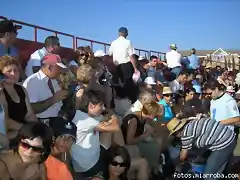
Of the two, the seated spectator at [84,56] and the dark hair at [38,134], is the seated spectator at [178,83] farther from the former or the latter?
the dark hair at [38,134]

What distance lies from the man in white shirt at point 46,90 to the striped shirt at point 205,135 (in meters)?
1.80

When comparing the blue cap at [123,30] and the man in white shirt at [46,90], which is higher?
the blue cap at [123,30]

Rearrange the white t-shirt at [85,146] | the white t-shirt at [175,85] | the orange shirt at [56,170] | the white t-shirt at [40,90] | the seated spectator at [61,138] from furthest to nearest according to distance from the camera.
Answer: the white t-shirt at [175,85] → the white t-shirt at [40,90] → the white t-shirt at [85,146] → the seated spectator at [61,138] → the orange shirt at [56,170]

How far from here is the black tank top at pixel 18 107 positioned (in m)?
3.98

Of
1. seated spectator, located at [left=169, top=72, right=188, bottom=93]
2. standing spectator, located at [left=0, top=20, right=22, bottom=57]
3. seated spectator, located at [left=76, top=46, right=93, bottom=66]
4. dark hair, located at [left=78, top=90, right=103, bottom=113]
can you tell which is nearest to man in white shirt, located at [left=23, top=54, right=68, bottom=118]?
dark hair, located at [left=78, top=90, right=103, bottom=113]

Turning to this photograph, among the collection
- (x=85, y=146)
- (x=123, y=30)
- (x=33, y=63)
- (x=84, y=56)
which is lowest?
(x=85, y=146)

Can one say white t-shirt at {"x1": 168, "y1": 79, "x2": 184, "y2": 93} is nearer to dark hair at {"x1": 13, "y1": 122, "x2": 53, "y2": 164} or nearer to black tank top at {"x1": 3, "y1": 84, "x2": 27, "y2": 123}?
black tank top at {"x1": 3, "y1": 84, "x2": 27, "y2": 123}

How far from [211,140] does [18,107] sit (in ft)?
8.90

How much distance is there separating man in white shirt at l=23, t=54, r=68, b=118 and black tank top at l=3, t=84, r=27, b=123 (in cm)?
48

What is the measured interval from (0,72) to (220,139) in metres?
3.11

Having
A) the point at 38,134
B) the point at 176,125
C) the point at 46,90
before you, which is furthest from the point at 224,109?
the point at 38,134

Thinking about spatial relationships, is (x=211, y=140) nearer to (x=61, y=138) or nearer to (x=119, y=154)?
(x=119, y=154)

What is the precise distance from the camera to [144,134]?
5.82m

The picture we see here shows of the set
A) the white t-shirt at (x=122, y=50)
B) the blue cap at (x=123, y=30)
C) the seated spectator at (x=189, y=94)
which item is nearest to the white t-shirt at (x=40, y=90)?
the white t-shirt at (x=122, y=50)
